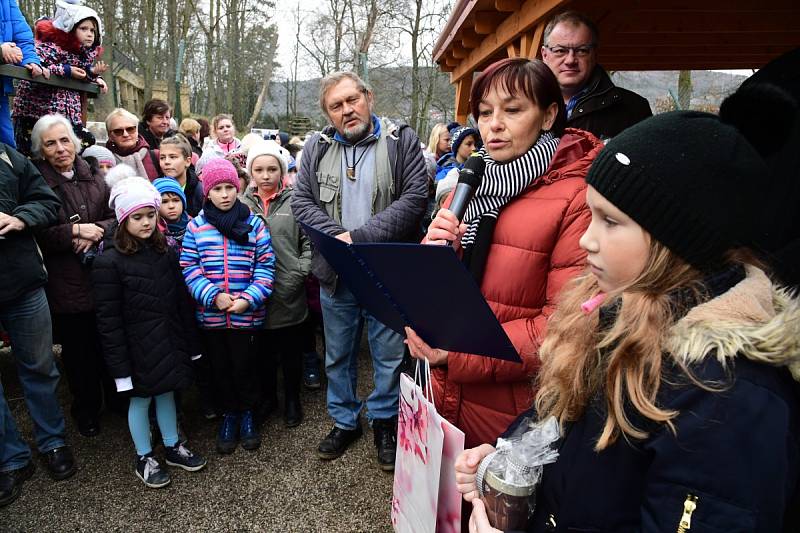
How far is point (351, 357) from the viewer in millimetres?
3244

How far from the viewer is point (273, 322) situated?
3488 millimetres

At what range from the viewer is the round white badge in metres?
0.96

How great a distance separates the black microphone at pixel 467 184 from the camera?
1723 mm

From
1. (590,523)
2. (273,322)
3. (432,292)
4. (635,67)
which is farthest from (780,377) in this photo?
(635,67)

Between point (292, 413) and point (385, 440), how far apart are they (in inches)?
31.4

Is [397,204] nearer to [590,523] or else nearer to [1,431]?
[590,523]

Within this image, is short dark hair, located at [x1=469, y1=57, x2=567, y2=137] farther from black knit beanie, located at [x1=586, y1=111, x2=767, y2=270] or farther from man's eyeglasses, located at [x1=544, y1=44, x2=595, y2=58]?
man's eyeglasses, located at [x1=544, y1=44, x2=595, y2=58]

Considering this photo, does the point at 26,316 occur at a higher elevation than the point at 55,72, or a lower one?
lower

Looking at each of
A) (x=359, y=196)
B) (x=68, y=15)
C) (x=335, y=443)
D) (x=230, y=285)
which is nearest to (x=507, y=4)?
(x=359, y=196)

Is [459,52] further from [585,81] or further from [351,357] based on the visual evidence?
[351,357]

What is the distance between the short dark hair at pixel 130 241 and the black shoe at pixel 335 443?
5.05ft

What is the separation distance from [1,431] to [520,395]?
110 inches

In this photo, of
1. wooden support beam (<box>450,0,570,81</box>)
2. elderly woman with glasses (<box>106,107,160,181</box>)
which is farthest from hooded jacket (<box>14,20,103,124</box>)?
wooden support beam (<box>450,0,570,81</box>)

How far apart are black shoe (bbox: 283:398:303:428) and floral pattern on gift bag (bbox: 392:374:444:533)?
1.81 metres
